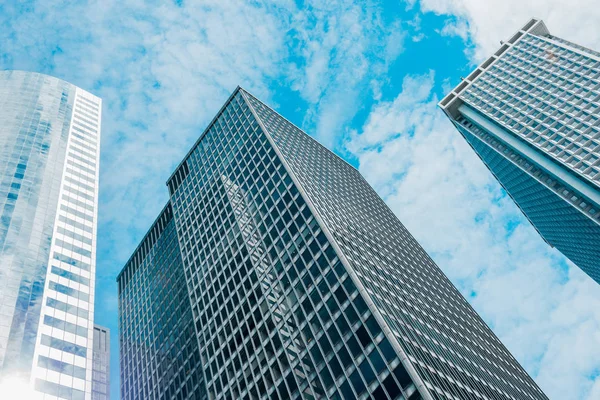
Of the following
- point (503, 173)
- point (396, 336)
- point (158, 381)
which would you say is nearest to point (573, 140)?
point (503, 173)

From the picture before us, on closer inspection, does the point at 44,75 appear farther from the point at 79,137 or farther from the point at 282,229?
the point at 282,229

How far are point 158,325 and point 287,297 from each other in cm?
5429

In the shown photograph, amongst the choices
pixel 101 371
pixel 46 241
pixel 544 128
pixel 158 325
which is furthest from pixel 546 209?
pixel 46 241

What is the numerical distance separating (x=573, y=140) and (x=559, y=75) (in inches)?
920

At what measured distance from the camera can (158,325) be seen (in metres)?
123

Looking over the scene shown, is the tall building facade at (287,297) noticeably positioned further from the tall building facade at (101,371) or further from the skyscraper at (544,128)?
the skyscraper at (544,128)

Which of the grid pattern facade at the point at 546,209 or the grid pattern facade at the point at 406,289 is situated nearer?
the grid pattern facade at the point at 406,289

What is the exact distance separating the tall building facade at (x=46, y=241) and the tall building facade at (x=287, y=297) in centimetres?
2164

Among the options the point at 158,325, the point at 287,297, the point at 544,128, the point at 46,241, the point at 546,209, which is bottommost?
the point at 287,297

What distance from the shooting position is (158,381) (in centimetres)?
10962

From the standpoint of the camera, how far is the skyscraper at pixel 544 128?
390 feet

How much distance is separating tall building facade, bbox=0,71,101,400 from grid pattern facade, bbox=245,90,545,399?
37372 millimetres

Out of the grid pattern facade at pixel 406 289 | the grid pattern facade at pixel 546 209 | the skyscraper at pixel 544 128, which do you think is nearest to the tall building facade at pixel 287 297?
the grid pattern facade at pixel 406 289

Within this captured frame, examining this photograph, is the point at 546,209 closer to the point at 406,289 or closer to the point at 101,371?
the point at 406,289
